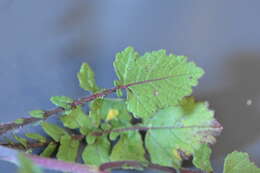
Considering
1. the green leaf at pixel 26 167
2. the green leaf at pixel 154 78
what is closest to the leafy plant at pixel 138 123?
the green leaf at pixel 154 78

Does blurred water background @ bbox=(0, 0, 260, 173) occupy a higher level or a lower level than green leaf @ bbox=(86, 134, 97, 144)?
higher

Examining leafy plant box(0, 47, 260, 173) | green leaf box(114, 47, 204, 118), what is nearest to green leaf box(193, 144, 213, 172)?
leafy plant box(0, 47, 260, 173)

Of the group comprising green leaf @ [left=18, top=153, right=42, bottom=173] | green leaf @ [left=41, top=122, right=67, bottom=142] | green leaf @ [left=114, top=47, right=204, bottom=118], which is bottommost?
green leaf @ [left=18, top=153, right=42, bottom=173]

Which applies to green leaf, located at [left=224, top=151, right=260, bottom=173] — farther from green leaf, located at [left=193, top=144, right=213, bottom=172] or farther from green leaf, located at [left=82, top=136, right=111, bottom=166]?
green leaf, located at [left=82, top=136, right=111, bottom=166]

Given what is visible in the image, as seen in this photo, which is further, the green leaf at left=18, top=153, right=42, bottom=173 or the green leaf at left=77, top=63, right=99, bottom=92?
the green leaf at left=77, top=63, right=99, bottom=92

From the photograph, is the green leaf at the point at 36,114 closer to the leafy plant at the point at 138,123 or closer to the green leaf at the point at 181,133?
the leafy plant at the point at 138,123

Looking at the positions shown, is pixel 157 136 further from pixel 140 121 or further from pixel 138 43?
pixel 138 43

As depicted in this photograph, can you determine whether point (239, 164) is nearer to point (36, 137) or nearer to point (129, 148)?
point (129, 148)
